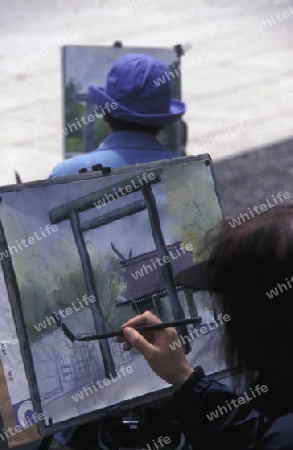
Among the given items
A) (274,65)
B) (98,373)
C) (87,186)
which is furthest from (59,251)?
(274,65)

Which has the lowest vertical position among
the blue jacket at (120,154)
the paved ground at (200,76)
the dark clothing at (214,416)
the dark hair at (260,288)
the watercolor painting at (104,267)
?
the dark clothing at (214,416)

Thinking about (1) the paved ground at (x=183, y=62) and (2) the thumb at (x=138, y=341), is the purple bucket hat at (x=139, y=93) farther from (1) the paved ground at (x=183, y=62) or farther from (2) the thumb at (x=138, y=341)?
(1) the paved ground at (x=183, y=62)

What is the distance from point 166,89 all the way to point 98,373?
1262 mm

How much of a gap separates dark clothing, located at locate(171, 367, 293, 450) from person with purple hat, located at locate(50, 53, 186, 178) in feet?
3.81

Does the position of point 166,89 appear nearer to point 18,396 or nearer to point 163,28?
point 18,396

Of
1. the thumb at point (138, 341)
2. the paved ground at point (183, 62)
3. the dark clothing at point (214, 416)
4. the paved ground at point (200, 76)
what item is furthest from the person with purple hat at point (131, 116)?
the paved ground at point (183, 62)

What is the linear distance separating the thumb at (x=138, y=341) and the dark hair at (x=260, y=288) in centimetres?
35

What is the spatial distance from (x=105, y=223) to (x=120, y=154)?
0.66 meters

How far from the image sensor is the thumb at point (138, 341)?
6.46 feet

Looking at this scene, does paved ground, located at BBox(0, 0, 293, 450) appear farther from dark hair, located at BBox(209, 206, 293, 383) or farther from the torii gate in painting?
dark hair, located at BBox(209, 206, 293, 383)

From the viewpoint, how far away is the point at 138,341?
199 centimetres

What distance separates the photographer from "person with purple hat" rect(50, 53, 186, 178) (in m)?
2.91

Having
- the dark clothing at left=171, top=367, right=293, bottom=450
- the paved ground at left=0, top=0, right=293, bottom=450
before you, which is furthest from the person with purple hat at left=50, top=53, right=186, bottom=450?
the paved ground at left=0, top=0, right=293, bottom=450

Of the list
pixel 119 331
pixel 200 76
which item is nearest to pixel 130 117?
pixel 119 331
